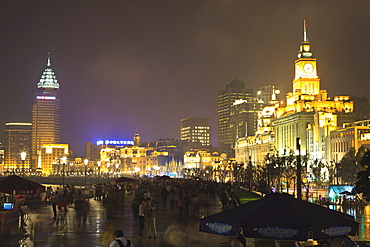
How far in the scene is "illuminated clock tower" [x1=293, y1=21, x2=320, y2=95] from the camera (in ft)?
525

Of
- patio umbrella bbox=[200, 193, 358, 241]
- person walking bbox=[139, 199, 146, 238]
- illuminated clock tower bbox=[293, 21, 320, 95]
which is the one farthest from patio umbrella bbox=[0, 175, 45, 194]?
illuminated clock tower bbox=[293, 21, 320, 95]

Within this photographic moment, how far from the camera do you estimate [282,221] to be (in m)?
10.9

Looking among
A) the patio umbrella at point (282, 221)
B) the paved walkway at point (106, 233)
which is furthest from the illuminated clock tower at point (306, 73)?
the patio umbrella at point (282, 221)

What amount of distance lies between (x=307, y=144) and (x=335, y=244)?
130737 mm

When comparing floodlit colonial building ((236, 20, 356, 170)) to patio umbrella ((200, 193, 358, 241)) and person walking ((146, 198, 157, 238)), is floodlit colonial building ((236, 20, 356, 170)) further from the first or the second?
patio umbrella ((200, 193, 358, 241))

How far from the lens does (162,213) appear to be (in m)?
36.8

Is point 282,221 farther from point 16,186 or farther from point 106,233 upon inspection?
point 16,186

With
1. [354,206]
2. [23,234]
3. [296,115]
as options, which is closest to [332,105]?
[296,115]

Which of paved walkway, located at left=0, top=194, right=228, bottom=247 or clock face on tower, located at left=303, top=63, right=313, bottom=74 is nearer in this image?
paved walkway, located at left=0, top=194, right=228, bottom=247

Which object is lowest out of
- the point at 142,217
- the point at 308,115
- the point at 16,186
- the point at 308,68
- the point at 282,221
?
the point at 142,217

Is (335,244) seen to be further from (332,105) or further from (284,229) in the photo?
(332,105)

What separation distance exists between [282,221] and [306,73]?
154990 millimetres

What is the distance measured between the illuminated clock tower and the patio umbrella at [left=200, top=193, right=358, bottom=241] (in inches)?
5929

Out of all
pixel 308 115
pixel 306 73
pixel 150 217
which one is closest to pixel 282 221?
pixel 150 217
